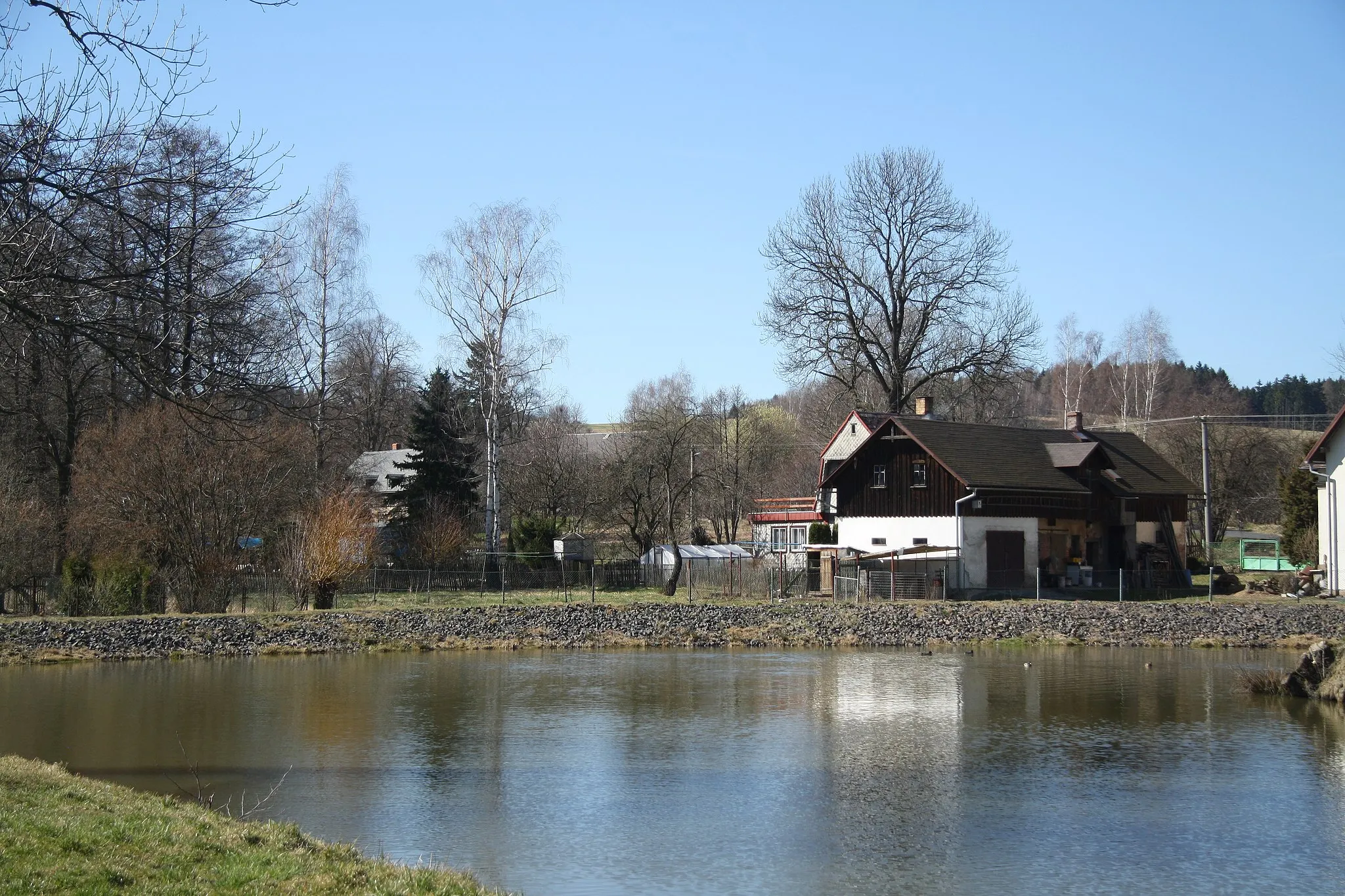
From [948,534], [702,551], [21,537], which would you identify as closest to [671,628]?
[948,534]

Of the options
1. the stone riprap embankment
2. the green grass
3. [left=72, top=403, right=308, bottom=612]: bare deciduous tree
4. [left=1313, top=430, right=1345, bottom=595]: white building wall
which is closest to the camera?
the stone riprap embankment

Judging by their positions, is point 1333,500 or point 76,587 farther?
point 1333,500

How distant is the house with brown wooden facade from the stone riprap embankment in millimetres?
5642

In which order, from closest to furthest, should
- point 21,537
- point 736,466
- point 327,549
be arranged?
point 21,537 < point 327,549 < point 736,466

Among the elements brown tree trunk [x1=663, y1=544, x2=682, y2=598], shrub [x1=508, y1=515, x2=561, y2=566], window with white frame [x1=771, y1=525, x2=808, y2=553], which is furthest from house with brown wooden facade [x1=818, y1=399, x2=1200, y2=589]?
shrub [x1=508, y1=515, x2=561, y2=566]

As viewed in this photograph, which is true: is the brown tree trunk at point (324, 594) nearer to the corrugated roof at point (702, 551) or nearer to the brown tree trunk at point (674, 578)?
the brown tree trunk at point (674, 578)

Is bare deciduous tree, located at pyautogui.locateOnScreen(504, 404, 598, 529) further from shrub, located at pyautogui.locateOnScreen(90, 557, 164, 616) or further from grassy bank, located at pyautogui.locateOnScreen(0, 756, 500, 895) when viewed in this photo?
grassy bank, located at pyautogui.locateOnScreen(0, 756, 500, 895)

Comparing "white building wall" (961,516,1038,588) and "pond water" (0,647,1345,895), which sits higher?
"white building wall" (961,516,1038,588)

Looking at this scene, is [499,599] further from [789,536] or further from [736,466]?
[736,466]

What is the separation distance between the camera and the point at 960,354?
178 ft

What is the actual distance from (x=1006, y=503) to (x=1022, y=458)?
3603 millimetres

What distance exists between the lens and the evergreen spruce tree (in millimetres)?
52875

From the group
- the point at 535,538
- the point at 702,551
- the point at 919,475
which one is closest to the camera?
the point at 919,475

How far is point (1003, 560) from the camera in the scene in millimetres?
43125
